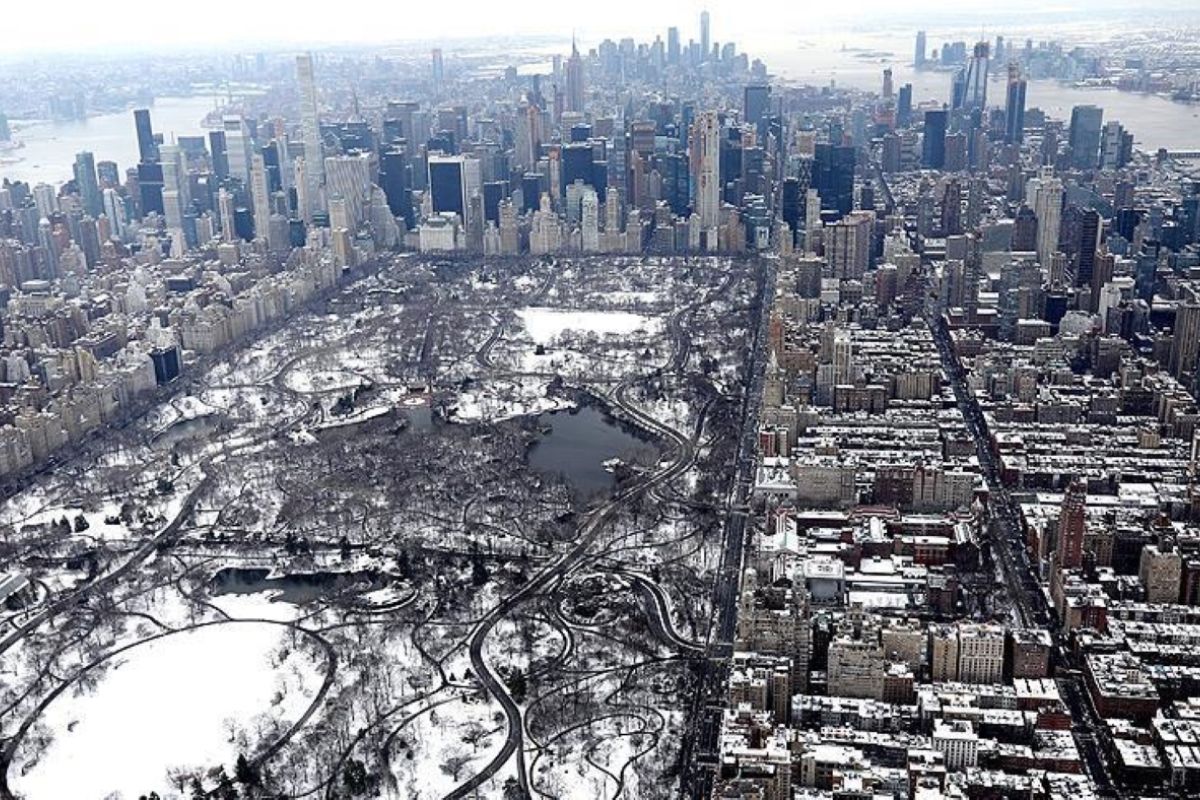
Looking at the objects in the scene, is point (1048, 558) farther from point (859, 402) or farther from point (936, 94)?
point (936, 94)

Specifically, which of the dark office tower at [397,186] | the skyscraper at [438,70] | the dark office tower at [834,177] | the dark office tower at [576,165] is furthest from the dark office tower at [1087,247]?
the skyscraper at [438,70]

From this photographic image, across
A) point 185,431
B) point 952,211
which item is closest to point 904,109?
point 952,211

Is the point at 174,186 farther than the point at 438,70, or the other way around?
the point at 438,70

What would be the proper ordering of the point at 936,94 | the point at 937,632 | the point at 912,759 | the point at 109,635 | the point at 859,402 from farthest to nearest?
the point at 936,94 → the point at 859,402 → the point at 109,635 → the point at 937,632 → the point at 912,759

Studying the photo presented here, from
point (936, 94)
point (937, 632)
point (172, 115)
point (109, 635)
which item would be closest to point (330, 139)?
point (172, 115)

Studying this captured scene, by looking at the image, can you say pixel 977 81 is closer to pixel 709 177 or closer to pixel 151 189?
pixel 709 177

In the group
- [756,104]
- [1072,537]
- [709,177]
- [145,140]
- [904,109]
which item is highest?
[756,104]
